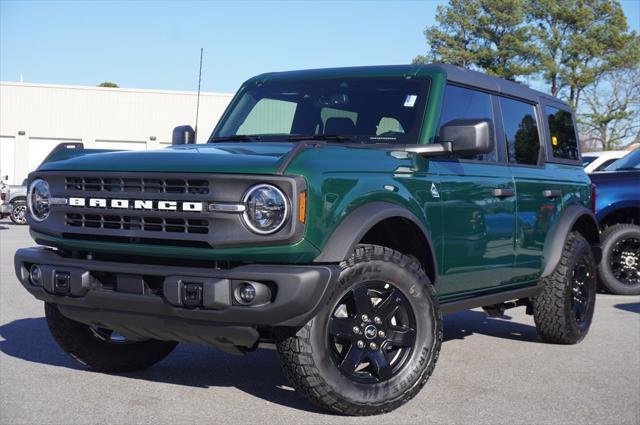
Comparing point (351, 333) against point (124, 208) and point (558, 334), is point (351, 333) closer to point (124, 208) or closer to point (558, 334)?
point (124, 208)

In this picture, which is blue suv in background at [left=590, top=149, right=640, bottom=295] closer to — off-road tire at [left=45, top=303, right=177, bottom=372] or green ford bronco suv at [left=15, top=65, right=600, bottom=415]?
green ford bronco suv at [left=15, top=65, right=600, bottom=415]

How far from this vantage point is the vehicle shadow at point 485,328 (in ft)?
24.4

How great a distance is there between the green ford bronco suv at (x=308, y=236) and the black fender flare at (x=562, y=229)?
0.45 meters

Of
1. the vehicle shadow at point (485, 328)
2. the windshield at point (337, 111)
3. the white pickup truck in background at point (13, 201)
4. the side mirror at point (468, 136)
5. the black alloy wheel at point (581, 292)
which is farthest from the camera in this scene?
the white pickup truck in background at point (13, 201)

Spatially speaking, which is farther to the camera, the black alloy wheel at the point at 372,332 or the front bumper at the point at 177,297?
the black alloy wheel at the point at 372,332

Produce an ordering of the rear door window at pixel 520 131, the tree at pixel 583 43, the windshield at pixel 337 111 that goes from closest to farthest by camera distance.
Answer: the windshield at pixel 337 111, the rear door window at pixel 520 131, the tree at pixel 583 43

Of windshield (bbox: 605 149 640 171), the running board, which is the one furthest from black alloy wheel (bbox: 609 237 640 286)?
the running board

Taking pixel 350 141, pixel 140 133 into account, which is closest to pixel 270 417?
pixel 350 141

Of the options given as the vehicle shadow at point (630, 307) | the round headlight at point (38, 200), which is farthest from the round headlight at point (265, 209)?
the vehicle shadow at point (630, 307)

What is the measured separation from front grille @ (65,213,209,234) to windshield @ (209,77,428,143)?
4.60ft

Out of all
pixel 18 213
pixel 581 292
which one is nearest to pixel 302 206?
pixel 581 292

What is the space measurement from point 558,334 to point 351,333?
2.83 meters

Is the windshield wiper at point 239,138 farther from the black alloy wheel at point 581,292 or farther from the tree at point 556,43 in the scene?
the tree at point 556,43

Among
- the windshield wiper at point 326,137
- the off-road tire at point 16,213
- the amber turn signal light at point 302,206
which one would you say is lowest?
the off-road tire at point 16,213
